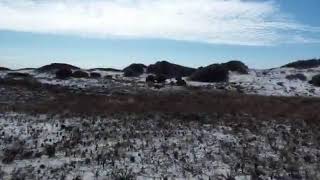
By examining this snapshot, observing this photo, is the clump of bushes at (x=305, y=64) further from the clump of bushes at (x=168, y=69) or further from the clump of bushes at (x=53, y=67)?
the clump of bushes at (x=53, y=67)

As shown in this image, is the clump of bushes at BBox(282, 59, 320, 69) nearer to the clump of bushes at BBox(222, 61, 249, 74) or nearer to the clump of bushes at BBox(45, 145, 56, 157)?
the clump of bushes at BBox(222, 61, 249, 74)

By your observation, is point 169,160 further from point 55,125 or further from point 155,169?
point 55,125

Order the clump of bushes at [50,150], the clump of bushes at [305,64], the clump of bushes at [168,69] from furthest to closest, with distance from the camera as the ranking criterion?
the clump of bushes at [305,64], the clump of bushes at [168,69], the clump of bushes at [50,150]

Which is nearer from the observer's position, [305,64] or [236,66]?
[236,66]

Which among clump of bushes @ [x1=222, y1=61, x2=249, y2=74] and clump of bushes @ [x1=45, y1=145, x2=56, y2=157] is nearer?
clump of bushes @ [x1=45, y1=145, x2=56, y2=157]

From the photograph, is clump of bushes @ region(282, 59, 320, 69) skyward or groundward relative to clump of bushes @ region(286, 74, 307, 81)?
skyward

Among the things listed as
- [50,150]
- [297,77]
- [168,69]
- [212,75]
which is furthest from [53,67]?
[50,150]

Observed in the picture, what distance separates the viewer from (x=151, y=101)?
31.4 meters

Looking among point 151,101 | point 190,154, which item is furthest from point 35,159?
point 151,101

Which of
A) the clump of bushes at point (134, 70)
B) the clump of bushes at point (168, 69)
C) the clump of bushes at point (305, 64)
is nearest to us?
the clump of bushes at point (134, 70)

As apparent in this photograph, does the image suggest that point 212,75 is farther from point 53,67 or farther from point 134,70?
point 53,67

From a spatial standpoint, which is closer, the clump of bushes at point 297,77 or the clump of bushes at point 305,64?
the clump of bushes at point 297,77

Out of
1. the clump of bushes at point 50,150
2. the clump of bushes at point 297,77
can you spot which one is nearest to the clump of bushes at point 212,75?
the clump of bushes at point 297,77

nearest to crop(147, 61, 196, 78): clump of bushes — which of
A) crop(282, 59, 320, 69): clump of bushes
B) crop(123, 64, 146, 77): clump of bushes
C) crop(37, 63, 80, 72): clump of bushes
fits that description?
crop(123, 64, 146, 77): clump of bushes
